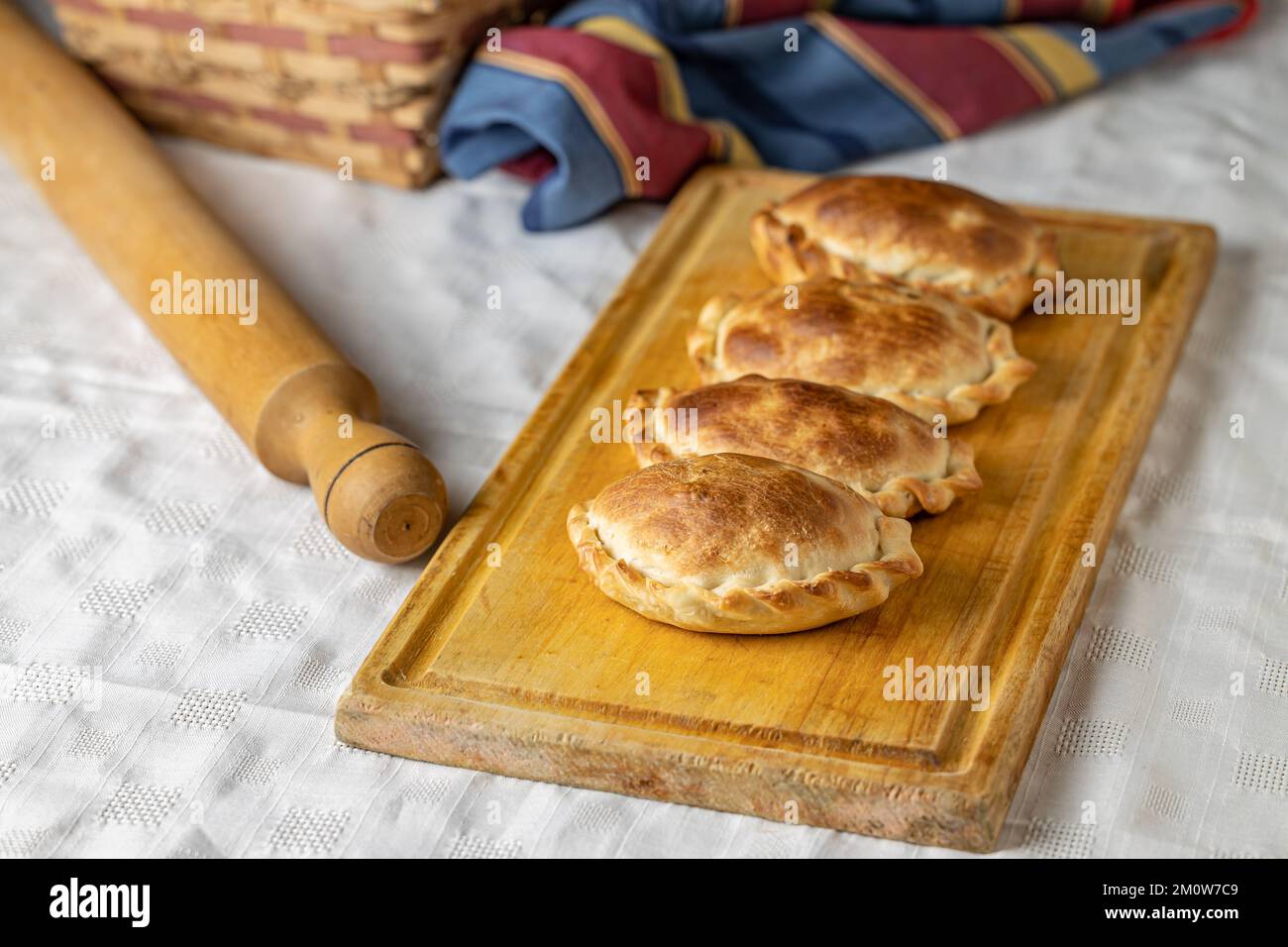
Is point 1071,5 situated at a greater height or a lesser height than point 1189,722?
greater

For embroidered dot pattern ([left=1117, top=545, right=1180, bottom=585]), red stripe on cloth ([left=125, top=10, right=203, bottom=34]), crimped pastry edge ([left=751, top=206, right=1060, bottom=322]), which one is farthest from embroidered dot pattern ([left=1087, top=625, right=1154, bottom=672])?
red stripe on cloth ([left=125, top=10, right=203, bottom=34])

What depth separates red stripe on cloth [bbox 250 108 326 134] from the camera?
252 cm

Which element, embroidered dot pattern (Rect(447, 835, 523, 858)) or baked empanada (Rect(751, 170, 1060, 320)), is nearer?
embroidered dot pattern (Rect(447, 835, 523, 858))

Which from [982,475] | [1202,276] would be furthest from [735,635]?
[1202,276]

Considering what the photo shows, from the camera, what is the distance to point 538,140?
2.41 meters

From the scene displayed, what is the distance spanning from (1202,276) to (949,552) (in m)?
0.78

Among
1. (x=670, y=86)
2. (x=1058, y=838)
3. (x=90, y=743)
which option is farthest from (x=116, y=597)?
(x=670, y=86)

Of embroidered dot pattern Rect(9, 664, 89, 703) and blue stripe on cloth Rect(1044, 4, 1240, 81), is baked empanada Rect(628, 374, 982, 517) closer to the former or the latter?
embroidered dot pattern Rect(9, 664, 89, 703)

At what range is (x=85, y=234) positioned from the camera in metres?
2.24

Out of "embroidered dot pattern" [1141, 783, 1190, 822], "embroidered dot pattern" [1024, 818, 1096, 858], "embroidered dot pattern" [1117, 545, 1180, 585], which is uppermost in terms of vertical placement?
"embroidered dot pattern" [1117, 545, 1180, 585]

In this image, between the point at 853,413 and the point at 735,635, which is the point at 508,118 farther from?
the point at 735,635

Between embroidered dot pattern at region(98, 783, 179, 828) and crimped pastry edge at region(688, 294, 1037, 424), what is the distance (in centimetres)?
81

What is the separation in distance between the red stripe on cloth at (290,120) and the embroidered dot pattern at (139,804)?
137cm

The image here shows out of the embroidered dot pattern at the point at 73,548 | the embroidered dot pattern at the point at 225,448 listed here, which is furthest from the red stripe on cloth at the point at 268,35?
the embroidered dot pattern at the point at 73,548
